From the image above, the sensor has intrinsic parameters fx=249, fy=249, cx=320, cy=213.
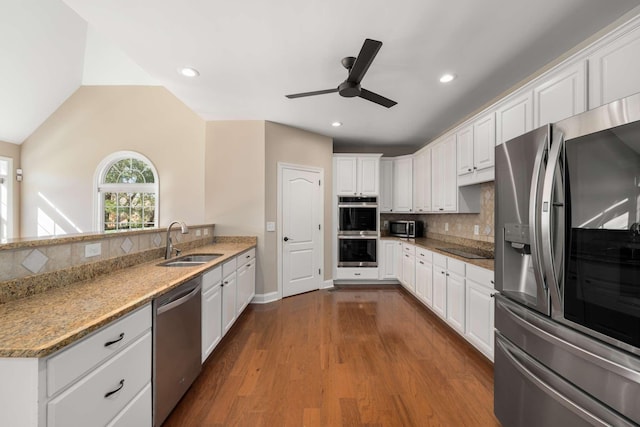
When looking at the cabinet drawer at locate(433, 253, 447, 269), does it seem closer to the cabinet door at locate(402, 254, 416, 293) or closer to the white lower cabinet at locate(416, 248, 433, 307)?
the white lower cabinet at locate(416, 248, 433, 307)

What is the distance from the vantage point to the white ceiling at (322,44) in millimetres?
1666

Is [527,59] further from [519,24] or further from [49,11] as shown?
[49,11]

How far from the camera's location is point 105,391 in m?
1.07

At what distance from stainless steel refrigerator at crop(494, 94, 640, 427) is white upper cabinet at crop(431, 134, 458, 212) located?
6.23 feet

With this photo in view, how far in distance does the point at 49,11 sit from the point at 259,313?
16.0 feet

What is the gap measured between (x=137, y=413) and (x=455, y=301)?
Result: 8.89ft

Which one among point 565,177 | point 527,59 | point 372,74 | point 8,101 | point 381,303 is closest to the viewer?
point 565,177

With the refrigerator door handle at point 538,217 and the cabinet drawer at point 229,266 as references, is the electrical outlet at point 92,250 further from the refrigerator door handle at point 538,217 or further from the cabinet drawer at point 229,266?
the refrigerator door handle at point 538,217

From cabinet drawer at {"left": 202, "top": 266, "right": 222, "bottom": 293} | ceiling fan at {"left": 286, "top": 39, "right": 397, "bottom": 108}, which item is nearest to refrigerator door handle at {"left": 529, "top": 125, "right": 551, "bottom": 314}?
ceiling fan at {"left": 286, "top": 39, "right": 397, "bottom": 108}

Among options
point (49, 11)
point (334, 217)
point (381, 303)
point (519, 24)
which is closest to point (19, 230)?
point (49, 11)

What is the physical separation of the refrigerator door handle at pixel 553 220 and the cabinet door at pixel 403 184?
344 centimetres

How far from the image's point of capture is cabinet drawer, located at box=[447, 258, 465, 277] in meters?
2.50

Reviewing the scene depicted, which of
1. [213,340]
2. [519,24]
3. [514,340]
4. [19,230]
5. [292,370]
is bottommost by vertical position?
[292,370]

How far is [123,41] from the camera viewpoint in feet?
6.54
